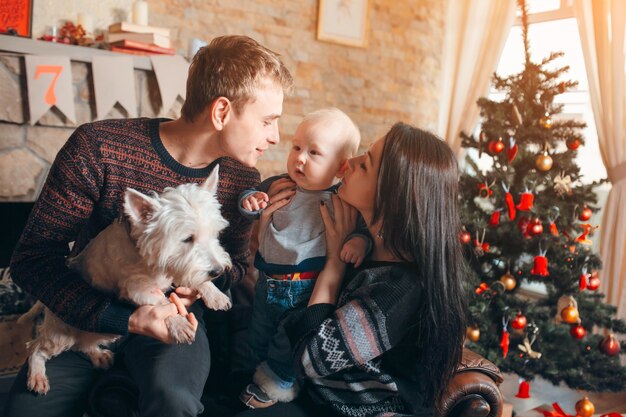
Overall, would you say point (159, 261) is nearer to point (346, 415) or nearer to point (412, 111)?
point (346, 415)

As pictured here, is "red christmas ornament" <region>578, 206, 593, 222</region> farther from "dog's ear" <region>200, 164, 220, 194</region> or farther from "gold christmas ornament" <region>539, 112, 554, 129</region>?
"dog's ear" <region>200, 164, 220, 194</region>

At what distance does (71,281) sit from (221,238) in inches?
19.2

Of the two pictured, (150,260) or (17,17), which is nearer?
(150,260)

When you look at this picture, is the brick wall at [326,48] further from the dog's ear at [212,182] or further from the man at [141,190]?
the dog's ear at [212,182]

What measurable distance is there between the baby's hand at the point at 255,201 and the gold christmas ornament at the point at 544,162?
5.66 feet

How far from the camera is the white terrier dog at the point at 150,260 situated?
4.64ft

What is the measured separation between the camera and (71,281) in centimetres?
153

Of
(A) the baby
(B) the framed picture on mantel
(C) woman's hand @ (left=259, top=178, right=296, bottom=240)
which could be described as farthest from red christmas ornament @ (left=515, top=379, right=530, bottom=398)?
(B) the framed picture on mantel

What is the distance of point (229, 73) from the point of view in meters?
1.65

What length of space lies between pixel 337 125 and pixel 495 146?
4.93 feet

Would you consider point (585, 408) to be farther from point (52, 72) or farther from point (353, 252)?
point (52, 72)

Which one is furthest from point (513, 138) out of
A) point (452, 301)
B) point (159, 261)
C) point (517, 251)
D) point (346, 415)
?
point (159, 261)

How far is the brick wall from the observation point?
3893 mm

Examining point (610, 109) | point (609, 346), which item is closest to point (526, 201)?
point (609, 346)
